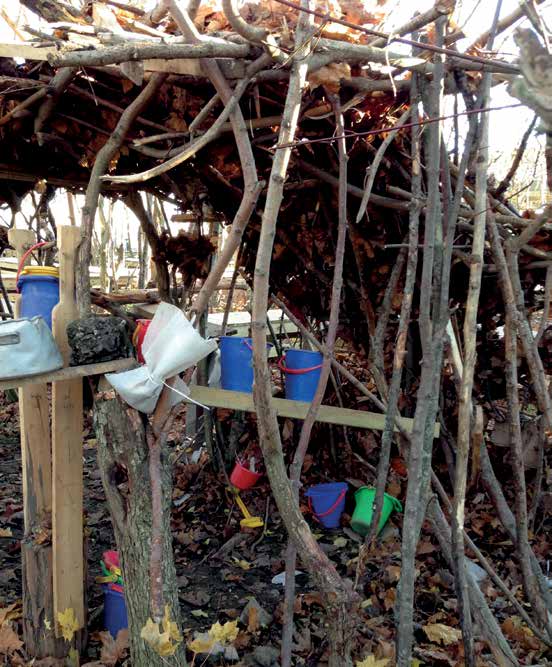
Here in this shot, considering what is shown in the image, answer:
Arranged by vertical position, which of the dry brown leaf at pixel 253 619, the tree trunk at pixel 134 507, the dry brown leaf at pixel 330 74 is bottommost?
the dry brown leaf at pixel 253 619

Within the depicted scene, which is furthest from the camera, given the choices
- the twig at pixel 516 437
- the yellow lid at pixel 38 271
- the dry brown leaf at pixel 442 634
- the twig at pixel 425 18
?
the dry brown leaf at pixel 442 634

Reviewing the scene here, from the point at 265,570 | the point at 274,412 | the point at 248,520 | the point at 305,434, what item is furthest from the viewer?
the point at 248,520

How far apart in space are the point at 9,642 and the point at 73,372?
1605 millimetres

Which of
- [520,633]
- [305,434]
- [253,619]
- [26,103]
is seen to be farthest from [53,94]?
[520,633]

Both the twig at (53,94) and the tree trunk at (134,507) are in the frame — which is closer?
the tree trunk at (134,507)

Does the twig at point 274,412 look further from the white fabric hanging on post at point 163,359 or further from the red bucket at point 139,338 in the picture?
the red bucket at point 139,338

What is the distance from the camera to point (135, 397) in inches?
96.3

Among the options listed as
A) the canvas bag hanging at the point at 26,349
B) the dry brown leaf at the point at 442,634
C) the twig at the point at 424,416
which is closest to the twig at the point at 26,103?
the canvas bag hanging at the point at 26,349

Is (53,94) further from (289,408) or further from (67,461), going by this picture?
(289,408)

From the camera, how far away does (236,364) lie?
3775 mm

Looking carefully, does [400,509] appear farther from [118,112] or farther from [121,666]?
[118,112]

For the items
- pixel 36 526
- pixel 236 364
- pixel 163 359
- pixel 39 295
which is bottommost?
pixel 36 526

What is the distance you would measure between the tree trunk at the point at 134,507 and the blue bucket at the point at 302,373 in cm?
135

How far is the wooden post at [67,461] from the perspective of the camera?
2775 millimetres
